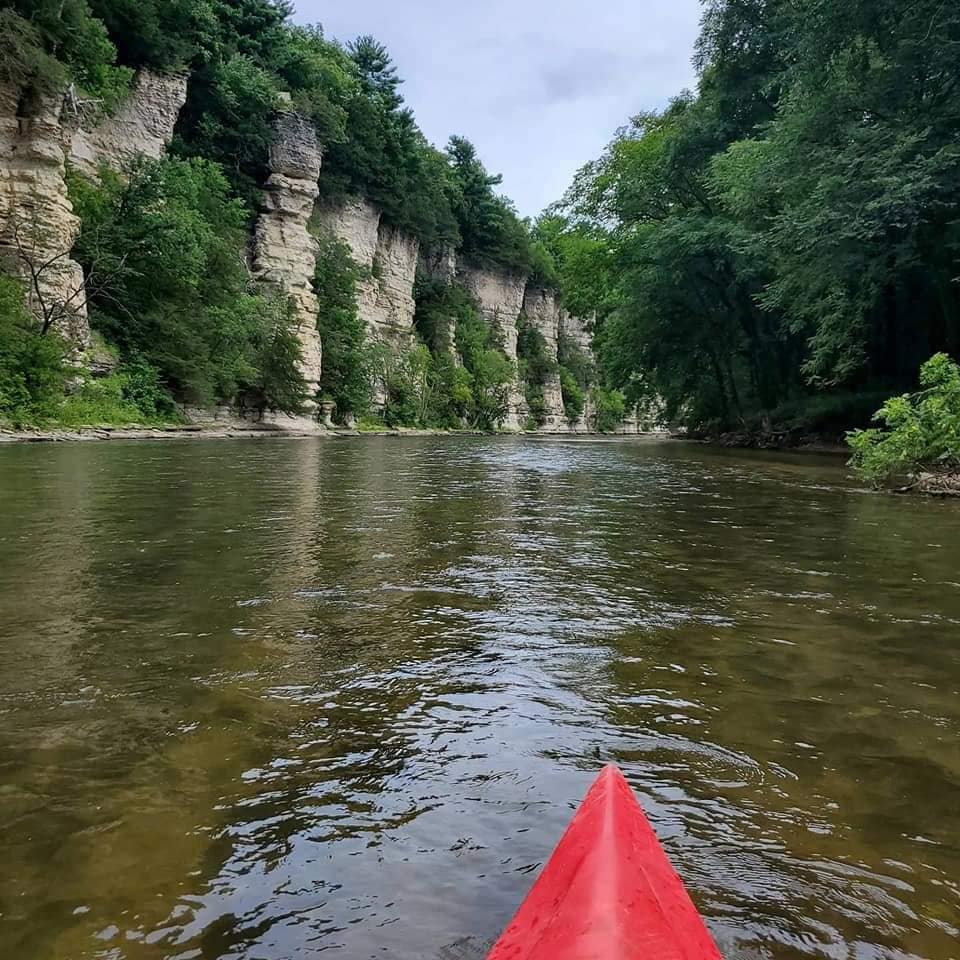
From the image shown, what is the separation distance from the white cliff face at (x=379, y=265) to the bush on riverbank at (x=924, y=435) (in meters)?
36.1

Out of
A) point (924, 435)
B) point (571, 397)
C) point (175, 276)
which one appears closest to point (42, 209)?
point (175, 276)

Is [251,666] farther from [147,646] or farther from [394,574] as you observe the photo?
[394,574]

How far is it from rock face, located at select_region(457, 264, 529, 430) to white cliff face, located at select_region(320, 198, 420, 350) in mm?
9475

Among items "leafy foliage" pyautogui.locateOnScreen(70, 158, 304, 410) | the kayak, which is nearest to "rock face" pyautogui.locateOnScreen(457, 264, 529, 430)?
"leafy foliage" pyautogui.locateOnScreen(70, 158, 304, 410)

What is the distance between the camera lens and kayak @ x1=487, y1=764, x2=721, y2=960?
94cm

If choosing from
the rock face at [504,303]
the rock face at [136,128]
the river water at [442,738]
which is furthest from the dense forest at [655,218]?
the rock face at [504,303]

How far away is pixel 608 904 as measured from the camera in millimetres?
1010

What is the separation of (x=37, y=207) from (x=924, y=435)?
73.7 ft

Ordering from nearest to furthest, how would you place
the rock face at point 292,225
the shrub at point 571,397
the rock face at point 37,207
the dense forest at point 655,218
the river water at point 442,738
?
1. the river water at point 442,738
2. the dense forest at point 655,218
3. the rock face at point 37,207
4. the rock face at point 292,225
5. the shrub at point 571,397

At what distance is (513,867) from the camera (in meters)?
1.53

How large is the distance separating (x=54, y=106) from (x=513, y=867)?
25970mm

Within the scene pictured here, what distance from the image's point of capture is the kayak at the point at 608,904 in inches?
37.2

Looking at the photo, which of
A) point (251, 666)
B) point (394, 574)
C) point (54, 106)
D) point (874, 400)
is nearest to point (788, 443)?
point (874, 400)

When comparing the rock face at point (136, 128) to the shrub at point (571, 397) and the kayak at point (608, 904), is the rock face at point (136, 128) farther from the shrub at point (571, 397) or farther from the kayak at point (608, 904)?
the shrub at point (571, 397)
